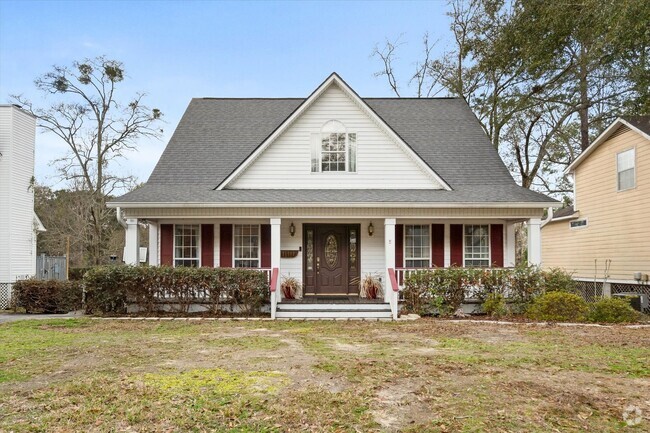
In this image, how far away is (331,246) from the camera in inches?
563

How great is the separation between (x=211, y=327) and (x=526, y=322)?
699cm

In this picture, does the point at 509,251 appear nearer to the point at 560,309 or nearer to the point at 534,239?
the point at 534,239

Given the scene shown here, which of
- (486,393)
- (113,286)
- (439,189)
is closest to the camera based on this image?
(486,393)

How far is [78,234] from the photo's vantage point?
2909cm

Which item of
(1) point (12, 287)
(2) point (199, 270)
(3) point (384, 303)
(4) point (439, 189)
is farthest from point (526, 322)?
(1) point (12, 287)

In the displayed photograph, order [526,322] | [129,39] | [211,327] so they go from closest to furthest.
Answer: [211,327]
[526,322]
[129,39]

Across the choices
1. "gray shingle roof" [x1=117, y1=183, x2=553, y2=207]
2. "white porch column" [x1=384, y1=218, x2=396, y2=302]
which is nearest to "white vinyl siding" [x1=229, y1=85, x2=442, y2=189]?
"gray shingle roof" [x1=117, y1=183, x2=553, y2=207]

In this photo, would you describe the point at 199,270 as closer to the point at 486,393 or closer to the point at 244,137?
the point at 244,137

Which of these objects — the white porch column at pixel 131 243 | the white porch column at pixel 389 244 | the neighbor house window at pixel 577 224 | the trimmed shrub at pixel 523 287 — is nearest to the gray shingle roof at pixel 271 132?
the white porch column at pixel 389 244

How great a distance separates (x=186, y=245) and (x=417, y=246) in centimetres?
661

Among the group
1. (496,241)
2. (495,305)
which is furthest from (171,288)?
(496,241)

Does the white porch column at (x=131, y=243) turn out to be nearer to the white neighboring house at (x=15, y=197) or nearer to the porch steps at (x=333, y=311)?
the porch steps at (x=333, y=311)

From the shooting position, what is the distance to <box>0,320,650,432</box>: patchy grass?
459 cm

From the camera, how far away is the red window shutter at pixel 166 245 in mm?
14164
